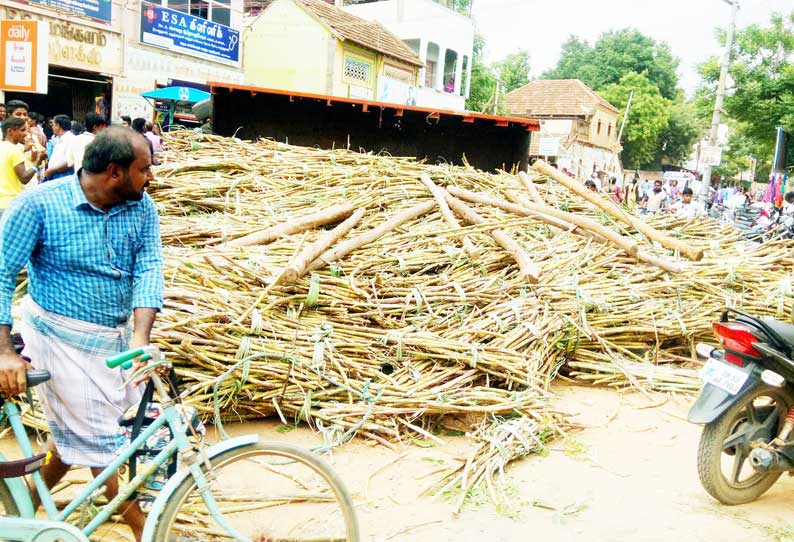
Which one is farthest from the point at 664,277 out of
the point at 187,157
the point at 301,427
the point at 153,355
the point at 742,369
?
the point at 187,157

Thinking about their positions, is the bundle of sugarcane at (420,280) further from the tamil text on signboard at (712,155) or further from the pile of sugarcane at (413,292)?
the tamil text on signboard at (712,155)

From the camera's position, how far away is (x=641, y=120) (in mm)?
45938

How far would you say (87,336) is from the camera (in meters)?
2.38

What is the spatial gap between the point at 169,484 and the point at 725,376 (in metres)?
2.60

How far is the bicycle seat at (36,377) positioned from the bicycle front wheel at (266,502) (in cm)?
60

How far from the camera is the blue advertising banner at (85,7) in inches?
583

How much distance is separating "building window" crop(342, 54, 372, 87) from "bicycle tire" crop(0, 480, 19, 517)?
873 inches

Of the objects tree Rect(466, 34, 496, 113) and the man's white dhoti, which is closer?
the man's white dhoti

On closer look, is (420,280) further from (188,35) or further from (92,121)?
(188,35)

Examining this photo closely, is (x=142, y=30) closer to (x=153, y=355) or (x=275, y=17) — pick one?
(x=275, y=17)

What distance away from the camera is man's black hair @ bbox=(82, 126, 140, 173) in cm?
228

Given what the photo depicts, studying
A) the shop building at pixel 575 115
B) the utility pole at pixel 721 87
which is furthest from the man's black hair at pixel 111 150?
the shop building at pixel 575 115

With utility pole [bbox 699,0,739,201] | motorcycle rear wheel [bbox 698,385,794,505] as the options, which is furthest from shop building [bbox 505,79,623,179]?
motorcycle rear wheel [bbox 698,385,794,505]

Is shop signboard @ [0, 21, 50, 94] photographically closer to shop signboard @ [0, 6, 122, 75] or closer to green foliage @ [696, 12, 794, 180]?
shop signboard @ [0, 6, 122, 75]
